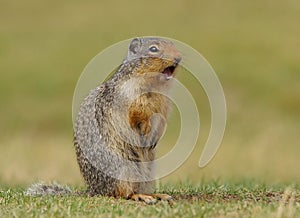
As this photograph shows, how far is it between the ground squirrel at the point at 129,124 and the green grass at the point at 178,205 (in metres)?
0.29

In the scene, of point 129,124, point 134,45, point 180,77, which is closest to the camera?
point 129,124

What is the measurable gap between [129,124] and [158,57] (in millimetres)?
855

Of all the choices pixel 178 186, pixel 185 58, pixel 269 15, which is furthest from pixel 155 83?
pixel 269 15

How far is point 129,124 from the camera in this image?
31.1ft

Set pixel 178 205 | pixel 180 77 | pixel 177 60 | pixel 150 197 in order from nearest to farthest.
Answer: pixel 178 205 → pixel 150 197 → pixel 177 60 → pixel 180 77

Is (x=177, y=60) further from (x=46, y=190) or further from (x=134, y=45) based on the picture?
(x=46, y=190)

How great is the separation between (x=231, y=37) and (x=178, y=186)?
22747 millimetres

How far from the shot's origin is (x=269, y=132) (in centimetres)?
2488

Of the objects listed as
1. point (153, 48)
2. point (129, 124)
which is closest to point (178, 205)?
point (129, 124)

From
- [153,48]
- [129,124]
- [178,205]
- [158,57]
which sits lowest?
[178,205]

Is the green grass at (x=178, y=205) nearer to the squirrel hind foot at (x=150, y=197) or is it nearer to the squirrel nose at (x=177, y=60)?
the squirrel hind foot at (x=150, y=197)

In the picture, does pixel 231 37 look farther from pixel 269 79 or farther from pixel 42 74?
pixel 42 74

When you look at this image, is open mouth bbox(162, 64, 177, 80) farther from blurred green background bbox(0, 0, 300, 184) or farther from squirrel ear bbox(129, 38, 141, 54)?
blurred green background bbox(0, 0, 300, 184)

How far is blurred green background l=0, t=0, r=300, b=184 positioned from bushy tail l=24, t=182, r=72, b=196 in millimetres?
5488
